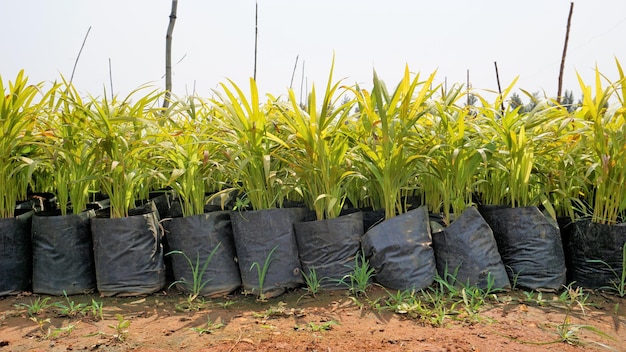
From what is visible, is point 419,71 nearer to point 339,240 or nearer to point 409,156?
point 409,156

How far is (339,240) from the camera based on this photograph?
6.07ft

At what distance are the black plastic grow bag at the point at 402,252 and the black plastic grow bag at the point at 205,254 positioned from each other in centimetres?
53

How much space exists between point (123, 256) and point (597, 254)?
70.7 inches

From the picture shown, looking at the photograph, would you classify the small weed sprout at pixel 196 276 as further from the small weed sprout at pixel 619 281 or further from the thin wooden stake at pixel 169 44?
the thin wooden stake at pixel 169 44

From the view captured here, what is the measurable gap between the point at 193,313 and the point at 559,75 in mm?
3169

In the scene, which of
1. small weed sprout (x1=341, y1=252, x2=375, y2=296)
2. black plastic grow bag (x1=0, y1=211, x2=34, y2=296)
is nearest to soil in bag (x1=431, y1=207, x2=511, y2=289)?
small weed sprout (x1=341, y1=252, x2=375, y2=296)

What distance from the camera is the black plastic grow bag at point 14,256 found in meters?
1.97

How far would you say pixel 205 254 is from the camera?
1918mm

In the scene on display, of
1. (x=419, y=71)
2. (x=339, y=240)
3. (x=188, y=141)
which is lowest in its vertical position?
(x=339, y=240)

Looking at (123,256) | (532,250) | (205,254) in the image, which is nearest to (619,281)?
(532,250)

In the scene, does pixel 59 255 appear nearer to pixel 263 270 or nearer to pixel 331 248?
pixel 263 270

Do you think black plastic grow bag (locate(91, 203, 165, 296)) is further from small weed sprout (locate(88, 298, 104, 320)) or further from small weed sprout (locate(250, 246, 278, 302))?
small weed sprout (locate(250, 246, 278, 302))

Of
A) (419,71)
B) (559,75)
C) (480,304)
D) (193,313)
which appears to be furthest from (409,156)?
(559,75)

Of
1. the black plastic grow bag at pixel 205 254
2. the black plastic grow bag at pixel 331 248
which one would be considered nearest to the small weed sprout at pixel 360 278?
the black plastic grow bag at pixel 331 248
